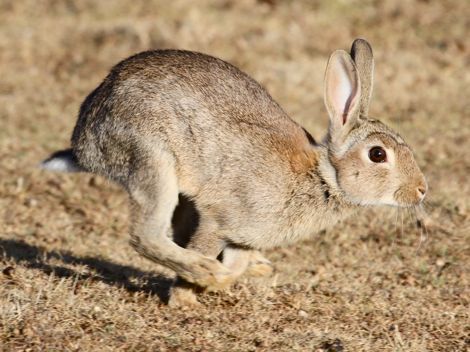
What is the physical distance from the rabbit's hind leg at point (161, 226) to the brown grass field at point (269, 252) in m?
0.26

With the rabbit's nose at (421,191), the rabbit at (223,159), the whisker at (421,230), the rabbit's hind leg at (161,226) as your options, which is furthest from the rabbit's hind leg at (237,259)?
the whisker at (421,230)

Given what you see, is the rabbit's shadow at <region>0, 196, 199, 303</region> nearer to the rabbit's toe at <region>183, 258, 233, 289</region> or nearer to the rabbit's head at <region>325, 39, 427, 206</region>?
the rabbit's toe at <region>183, 258, 233, 289</region>

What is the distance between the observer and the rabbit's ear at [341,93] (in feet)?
19.0

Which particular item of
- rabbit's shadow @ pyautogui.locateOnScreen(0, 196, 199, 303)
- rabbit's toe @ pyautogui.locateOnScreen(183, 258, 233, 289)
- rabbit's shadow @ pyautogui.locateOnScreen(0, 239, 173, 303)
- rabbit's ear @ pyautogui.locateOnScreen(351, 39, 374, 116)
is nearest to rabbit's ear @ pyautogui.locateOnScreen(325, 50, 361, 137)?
rabbit's ear @ pyautogui.locateOnScreen(351, 39, 374, 116)

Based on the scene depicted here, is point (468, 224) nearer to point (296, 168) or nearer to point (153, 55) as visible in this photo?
point (296, 168)

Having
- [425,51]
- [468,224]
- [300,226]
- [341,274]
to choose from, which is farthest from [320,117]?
[300,226]

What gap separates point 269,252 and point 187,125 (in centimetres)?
184

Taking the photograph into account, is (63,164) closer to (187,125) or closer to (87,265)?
(87,265)

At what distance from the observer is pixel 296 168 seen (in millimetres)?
5734

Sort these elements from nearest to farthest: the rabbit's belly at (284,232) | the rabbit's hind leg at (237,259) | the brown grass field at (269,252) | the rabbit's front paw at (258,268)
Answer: the brown grass field at (269,252) → the rabbit's belly at (284,232) → the rabbit's hind leg at (237,259) → the rabbit's front paw at (258,268)

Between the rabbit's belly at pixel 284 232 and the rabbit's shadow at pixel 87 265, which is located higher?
the rabbit's belly at pixel 284 232

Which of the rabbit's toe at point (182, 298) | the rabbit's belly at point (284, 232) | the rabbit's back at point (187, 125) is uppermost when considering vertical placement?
the rabbit's back at point (187, 125)

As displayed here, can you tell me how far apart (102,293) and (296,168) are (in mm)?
1366

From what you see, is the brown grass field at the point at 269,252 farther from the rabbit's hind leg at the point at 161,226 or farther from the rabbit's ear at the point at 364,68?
the rabbit's ear at the point at 364,68
